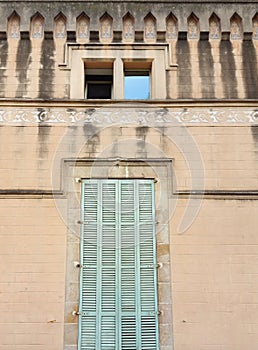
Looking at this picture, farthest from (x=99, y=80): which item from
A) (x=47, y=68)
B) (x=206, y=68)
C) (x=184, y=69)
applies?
(x=206, y=68)

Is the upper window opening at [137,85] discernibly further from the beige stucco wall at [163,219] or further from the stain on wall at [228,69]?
the stain on wall at [228,69]

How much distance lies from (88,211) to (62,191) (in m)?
0.59

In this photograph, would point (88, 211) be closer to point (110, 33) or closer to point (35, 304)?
point (35, 304)

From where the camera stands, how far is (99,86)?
12.2 meters

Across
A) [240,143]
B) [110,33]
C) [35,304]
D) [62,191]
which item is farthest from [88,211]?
[110,33]

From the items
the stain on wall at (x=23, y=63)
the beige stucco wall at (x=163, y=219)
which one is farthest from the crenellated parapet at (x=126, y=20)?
the beige stucco wall at (x=163, y=219)

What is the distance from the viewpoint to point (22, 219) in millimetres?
10359

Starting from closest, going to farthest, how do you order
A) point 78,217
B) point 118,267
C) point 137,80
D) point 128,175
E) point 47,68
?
point 118,267
point 78,217
point 128,175
point 47,68
point 137,80

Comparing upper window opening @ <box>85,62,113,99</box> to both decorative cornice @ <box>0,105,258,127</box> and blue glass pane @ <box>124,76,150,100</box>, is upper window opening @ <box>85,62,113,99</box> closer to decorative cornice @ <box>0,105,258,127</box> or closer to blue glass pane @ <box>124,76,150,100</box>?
blue glass pane @ <box>124,76,150,100</box>

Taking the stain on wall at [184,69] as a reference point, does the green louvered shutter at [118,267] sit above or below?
below

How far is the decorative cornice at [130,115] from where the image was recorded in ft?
36.6

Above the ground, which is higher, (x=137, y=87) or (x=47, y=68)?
(x=47, y=68)

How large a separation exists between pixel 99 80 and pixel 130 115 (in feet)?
4.61

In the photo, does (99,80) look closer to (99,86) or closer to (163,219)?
(99,86)
